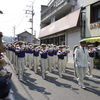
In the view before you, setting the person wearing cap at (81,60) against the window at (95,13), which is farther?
the window at (95,13)

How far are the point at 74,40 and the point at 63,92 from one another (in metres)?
11.7

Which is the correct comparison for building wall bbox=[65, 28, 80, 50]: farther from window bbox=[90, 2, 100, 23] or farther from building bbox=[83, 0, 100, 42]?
window bbox=[90, 2, 100, 23]

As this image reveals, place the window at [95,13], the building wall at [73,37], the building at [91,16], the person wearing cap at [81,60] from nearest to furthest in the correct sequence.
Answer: the person wearing cap at [81,60]
the building at [91,16]
the window at [95,13]
the building wall at [73,37]

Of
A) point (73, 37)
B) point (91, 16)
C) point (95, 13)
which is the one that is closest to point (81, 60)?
point (91, 16)

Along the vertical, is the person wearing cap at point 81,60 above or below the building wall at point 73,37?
below

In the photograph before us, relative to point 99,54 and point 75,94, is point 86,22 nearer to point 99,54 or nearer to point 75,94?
point 99,54

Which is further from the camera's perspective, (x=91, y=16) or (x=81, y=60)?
(x=91, y=16)

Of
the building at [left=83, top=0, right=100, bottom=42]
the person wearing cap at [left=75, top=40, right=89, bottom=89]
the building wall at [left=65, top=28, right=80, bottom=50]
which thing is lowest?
the person wearing cap at [left=75, top=40, right=89, bottom=89]

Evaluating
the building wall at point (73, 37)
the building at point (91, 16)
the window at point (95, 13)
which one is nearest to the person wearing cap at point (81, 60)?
the building at point (91, 16)

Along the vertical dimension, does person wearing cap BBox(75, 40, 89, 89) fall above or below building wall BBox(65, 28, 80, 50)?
below

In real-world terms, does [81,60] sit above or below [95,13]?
below

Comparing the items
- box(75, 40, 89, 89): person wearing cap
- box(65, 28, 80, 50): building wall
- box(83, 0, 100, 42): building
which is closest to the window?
box(83, 0, 100, 42): building

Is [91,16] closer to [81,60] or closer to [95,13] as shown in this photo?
[95,13]

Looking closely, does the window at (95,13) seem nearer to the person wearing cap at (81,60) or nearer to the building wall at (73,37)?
the building wall at (73,37)
